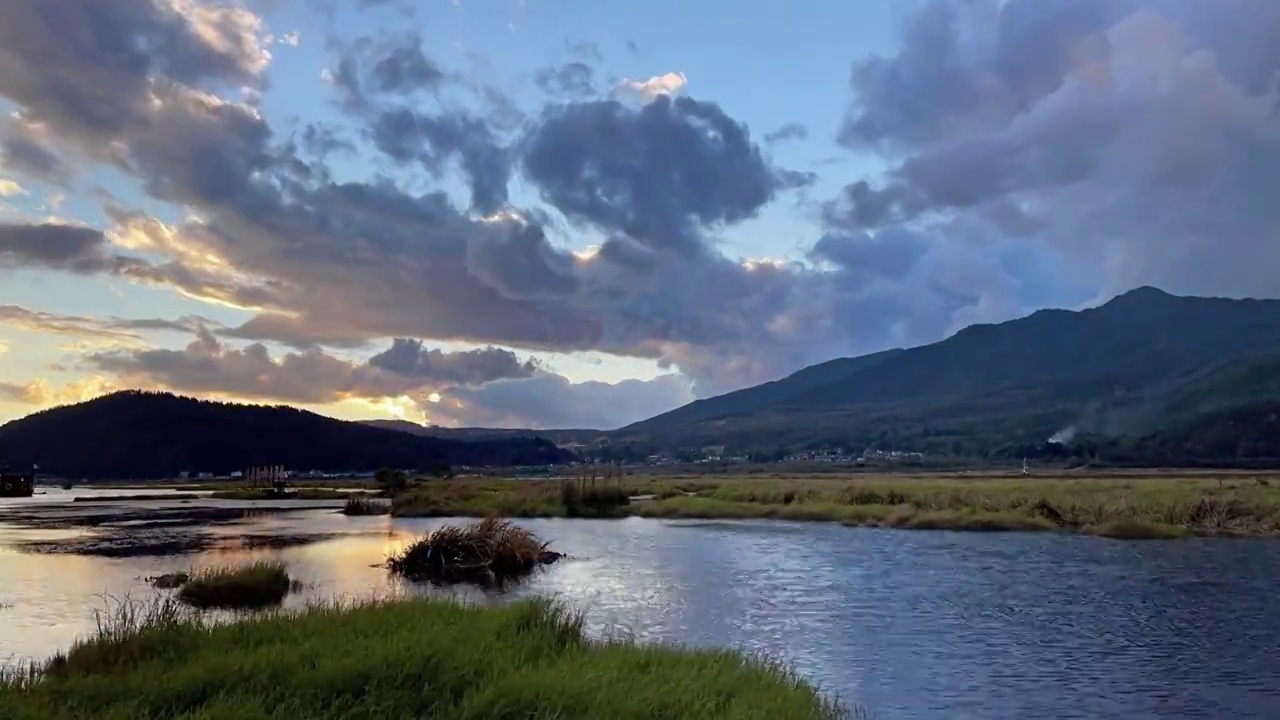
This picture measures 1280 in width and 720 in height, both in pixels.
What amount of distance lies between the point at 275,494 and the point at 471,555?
94.1 meters

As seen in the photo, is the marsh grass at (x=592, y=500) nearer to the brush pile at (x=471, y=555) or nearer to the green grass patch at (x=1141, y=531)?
the green grass patch at (x=1141, y=531)

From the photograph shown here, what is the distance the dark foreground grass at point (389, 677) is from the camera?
1427 centimetres

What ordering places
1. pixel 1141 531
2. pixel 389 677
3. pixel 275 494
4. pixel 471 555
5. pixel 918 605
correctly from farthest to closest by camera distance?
pixel 275 494, pixel 1141 531, pixel 471 555, pixel 918 605, pixel 389 677

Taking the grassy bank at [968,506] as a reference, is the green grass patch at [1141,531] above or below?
below

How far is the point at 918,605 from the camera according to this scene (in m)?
32.7

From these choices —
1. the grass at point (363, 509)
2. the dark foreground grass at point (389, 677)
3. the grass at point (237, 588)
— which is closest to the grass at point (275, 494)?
the grass at point (363, 509)

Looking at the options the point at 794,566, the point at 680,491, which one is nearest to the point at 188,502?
the point at 680,491

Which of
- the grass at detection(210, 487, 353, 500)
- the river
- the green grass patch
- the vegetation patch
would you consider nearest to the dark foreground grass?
the river

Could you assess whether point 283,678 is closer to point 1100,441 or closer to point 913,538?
point 913,538

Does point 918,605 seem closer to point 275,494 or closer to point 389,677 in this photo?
point 389,677

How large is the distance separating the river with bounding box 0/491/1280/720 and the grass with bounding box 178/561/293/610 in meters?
1.60

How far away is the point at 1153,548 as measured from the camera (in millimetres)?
50719

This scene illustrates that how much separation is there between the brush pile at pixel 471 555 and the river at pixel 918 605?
59.2 inches

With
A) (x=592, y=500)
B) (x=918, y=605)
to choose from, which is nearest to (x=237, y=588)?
(x=918, y=605)
